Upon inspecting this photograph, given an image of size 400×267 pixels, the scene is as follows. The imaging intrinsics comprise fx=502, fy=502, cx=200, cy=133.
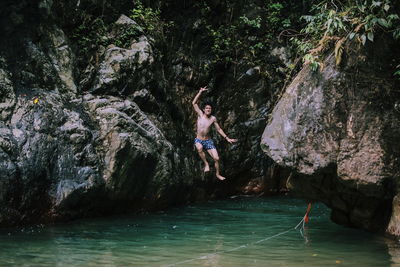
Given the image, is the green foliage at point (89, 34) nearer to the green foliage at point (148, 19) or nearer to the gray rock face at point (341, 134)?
the green foliage at point (148, 19)

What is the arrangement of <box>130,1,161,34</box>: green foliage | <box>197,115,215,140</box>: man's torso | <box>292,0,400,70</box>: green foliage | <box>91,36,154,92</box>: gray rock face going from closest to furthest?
<box>292,0,400,70</box>: green foliage → <box>91,36,154,92</box>: gray rock face → <box>197,115,215,140</box>: man's torso → <box>130,1,161,34</box>: green foliage

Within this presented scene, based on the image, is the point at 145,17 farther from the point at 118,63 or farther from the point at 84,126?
the point at 84,126

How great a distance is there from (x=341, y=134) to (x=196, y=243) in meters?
2.94

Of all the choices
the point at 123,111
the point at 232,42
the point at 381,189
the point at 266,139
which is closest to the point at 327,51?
the point at 266,139

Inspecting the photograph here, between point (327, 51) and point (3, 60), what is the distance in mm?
6667

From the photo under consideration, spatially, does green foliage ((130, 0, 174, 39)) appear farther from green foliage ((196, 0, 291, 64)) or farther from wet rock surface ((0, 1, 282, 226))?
green foliage ((196, 0, 291, 64))

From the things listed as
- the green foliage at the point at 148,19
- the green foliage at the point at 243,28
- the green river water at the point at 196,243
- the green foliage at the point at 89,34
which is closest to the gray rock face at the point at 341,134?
the green river water at the point at 196,243

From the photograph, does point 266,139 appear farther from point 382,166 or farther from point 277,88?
point 277,88

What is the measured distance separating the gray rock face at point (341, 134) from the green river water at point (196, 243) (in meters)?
1.11

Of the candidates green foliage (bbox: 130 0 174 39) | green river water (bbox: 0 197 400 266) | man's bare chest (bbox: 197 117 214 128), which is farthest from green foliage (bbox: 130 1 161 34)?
green river water (bbox: 0 197 400 266)

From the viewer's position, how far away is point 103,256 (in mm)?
7168

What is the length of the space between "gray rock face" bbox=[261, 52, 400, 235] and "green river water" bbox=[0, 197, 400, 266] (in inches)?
43.5

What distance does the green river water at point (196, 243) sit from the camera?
6910 mm

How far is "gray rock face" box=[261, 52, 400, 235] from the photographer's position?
766cm
